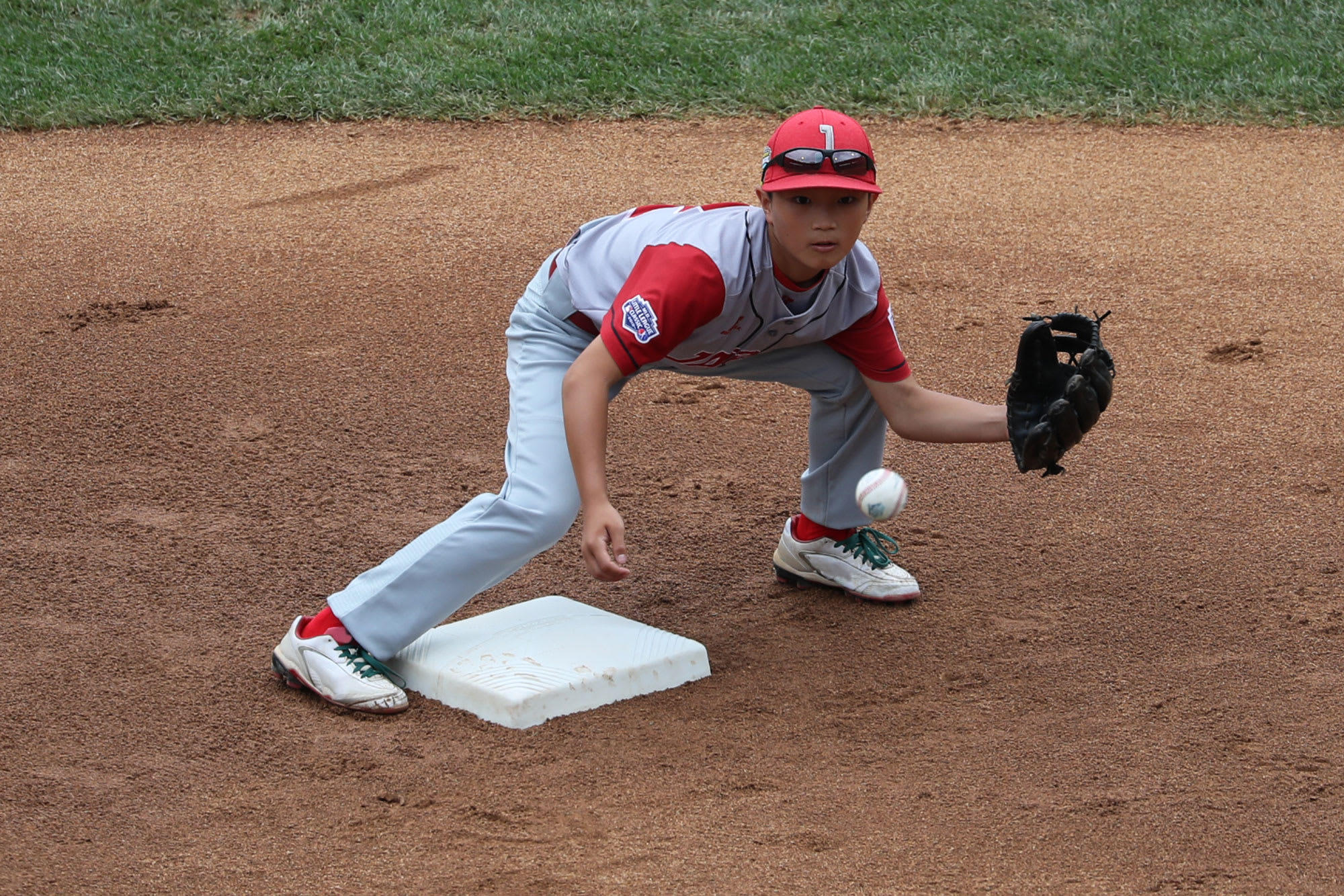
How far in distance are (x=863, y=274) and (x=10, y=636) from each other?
6.82 ft

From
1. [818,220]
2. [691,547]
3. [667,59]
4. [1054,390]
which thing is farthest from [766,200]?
[667,59]

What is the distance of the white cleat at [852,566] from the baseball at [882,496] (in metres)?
0.41

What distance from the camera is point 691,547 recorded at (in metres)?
3.77

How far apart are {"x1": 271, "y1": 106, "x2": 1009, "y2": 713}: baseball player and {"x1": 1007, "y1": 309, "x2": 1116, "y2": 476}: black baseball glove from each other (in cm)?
9

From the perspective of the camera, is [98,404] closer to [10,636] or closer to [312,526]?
[312,526]

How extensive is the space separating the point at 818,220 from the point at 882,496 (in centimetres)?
61

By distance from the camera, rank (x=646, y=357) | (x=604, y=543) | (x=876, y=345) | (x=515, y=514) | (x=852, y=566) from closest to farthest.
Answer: (x=604, y=543), (x=646, y=357), (x=515, y=514), (x=876, y=345), (x=852, y=566)

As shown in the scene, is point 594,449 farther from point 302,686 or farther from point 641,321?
point 302,686

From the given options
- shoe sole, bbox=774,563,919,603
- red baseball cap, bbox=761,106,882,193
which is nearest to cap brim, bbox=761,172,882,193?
red baseball cap, bbox=761,106,882,193

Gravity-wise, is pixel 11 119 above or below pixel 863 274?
below

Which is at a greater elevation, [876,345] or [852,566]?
[876,345]

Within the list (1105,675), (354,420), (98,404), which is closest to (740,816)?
(1105,675)

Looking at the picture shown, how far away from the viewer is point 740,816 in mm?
2539

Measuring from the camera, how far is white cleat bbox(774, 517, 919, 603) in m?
Answer: 3.43
